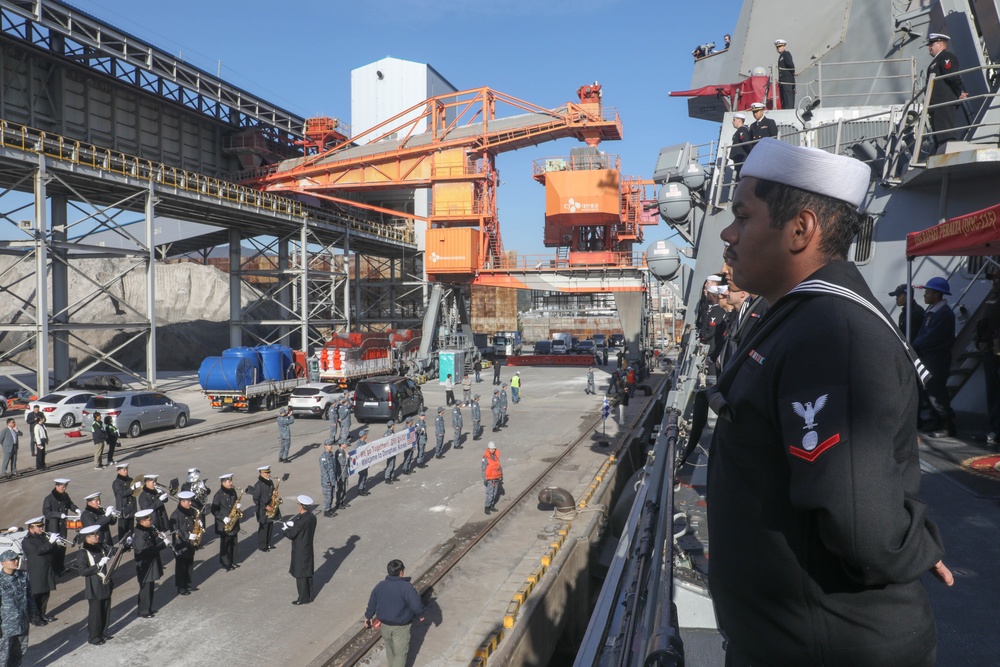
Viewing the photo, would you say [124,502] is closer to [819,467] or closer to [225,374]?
[819,467]

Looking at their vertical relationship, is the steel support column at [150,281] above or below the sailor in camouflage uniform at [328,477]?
above

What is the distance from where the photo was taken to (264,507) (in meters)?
10.7

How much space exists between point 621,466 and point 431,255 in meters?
24.6

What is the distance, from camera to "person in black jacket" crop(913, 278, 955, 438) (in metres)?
6.38

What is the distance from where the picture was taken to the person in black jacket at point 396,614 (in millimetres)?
7066

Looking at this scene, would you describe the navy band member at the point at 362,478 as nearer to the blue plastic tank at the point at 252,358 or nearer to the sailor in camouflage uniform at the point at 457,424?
the sailor in camouflage uniform at the point at 457,424

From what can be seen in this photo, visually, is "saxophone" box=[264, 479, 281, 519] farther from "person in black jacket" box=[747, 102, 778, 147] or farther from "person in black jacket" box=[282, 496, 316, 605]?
"person in black jacket" box=[747, 102, 778, 147]

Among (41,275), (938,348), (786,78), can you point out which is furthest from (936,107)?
(41,275)

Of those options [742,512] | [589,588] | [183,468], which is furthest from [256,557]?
[742,512]

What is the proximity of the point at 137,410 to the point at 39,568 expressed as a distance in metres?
14.3

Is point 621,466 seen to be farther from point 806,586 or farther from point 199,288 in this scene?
point 199,288

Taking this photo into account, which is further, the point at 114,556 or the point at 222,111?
the point at 222,111

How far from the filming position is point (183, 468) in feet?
54.6

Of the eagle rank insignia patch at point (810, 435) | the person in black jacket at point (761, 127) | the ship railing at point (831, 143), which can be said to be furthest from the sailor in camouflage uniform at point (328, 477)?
the eagle rank insignia patch at point (810, 435)
